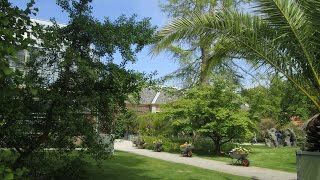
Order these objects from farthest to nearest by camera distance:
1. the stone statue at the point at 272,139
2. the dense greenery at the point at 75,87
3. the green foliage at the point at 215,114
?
1. the stone statue at the point at 272,139
2. the green foliage at the point at 215,114
3. the dense greenery at the point at 75,87

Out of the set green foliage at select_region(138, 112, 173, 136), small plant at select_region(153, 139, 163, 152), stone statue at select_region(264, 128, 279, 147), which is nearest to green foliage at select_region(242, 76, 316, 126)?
stone statue at select_region(264, 128, 279, 147)

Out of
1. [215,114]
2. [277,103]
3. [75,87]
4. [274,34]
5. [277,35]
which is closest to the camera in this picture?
[277,35]

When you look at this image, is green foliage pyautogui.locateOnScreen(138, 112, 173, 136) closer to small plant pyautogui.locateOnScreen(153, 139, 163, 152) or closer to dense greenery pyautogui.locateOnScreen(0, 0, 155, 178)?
small plant pyautogui.locateOnScreen(153, 139, 163, 152)

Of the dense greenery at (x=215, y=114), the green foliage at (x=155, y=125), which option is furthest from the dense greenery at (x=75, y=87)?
the green foliage at (x=155, y=125)

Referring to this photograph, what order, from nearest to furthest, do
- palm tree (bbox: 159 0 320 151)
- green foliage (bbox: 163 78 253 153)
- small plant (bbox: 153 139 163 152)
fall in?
palm tree (bbox: 159 0 320 151) → green foliage (bbox: 163 78 253 153) → small plant (bbox: 153 139 163 152)

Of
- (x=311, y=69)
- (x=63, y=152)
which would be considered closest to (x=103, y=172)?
(x=63, y=152)

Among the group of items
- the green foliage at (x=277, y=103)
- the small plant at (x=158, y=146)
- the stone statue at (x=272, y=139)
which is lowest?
the small plant at (x=158, y=146)

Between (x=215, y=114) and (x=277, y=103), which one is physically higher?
(x=277, y=103)

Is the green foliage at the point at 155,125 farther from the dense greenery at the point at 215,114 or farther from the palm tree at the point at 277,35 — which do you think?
the palm tree at the point at 277,35

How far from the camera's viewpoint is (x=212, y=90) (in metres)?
24.8

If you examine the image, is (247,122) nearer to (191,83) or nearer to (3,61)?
(191,83)

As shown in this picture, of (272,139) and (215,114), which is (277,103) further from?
(215,114)

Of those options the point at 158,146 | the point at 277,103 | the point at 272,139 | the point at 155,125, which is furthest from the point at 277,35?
the point at 277,103

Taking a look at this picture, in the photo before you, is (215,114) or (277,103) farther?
(277,103)
